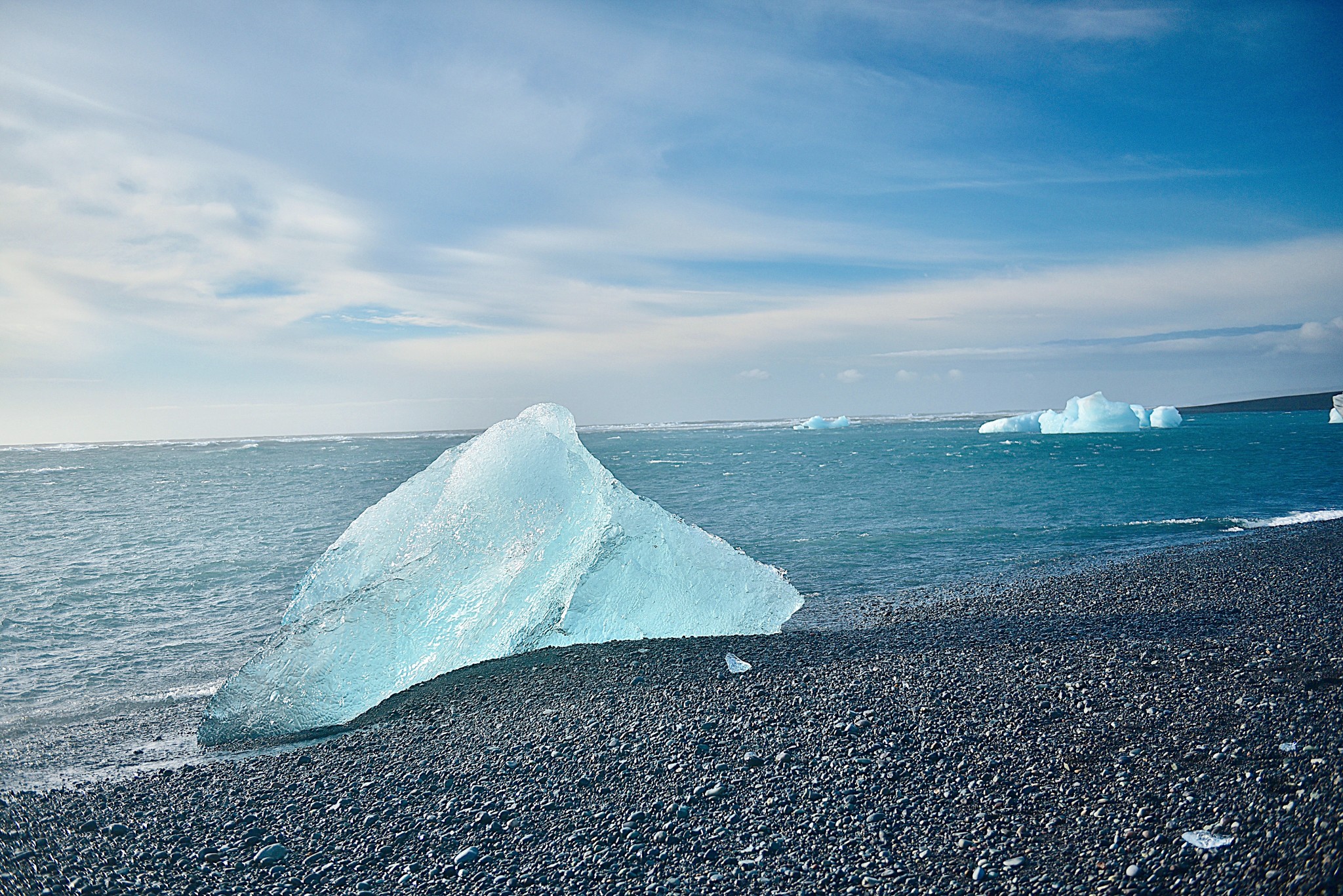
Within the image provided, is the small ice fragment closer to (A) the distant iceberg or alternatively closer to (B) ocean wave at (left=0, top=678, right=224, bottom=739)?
(B) ocean wave at (left=0, top=678, right=224, bottom=739)

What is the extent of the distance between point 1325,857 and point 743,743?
151 inches

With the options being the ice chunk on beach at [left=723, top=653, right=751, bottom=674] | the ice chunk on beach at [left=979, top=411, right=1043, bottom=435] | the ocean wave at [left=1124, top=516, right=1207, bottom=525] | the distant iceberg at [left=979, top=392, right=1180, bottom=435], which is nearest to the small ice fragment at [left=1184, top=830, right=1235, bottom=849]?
the ice chunk on beach at [left=723, top=653, right=751, bottom=674]

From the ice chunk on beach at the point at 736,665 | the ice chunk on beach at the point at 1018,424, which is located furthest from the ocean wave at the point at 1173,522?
the ice chunk on beach at the point at 1018,424

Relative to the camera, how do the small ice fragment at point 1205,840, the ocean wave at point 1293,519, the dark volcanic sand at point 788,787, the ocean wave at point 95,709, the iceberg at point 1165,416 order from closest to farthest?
the small ice fragment at point 1205,840
the dark volcanic sand at point 788,787
the ocean wave at point 95,709
the ocean wave at point 1293,519
the iceberg at point 1165,416

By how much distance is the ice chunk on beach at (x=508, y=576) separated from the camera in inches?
358

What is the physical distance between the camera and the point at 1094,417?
7594cm

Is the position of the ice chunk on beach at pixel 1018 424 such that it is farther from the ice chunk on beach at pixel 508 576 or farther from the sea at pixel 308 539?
the ice chunk on beach at pixel 508 576

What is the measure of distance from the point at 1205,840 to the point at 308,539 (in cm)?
2388

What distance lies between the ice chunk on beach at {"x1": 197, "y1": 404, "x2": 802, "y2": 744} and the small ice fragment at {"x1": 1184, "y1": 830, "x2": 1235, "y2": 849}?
5.98 metres

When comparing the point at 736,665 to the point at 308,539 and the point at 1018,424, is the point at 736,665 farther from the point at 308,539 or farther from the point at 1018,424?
the point at 1018,424

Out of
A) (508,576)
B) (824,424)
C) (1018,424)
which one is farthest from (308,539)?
(824,424)

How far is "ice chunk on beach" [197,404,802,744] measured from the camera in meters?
9.09

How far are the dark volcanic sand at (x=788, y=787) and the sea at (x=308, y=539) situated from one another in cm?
208

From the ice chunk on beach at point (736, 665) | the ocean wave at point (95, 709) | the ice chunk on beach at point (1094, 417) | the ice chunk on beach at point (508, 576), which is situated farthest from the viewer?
the ice chunk on beach at point (1094, 417)
